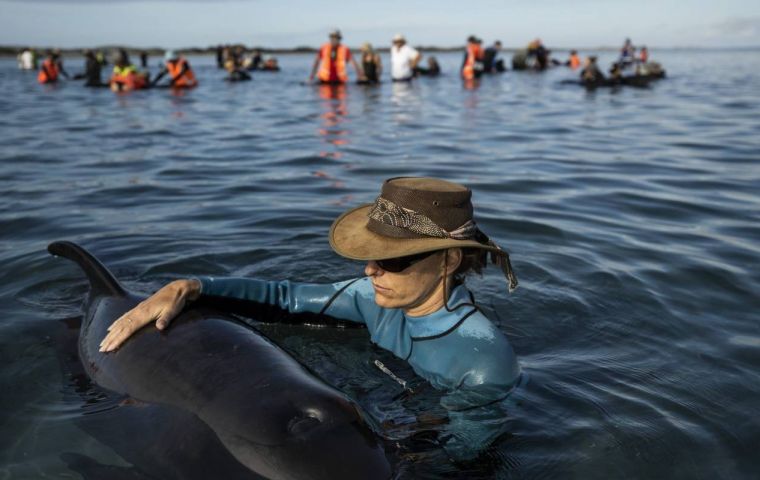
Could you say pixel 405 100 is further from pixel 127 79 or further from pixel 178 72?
pixel 127 79

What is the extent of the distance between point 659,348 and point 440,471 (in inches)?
91.9

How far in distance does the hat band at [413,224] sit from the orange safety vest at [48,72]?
1246 inches

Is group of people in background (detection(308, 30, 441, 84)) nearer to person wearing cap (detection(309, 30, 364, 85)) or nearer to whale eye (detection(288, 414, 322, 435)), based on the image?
person wearing cap (detection(309, 30, 364, 85))

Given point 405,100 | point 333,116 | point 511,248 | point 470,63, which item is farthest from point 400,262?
point 470,63

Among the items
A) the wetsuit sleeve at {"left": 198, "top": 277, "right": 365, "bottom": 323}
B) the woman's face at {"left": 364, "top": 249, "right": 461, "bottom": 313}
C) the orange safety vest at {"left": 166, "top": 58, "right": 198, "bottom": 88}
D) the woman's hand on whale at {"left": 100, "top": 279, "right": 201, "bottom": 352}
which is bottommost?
the wetsuit sleeve at {"left": 198, "top": 277, "right": 365, "bottom": 323}

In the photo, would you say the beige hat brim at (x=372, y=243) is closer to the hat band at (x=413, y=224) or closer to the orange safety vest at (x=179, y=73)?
the hat band at (x=413, y=224)

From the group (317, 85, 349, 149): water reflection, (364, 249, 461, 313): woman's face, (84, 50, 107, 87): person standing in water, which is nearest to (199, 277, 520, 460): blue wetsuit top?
(364, 249, 461, 313): woman's face

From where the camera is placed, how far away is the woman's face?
11.6ft

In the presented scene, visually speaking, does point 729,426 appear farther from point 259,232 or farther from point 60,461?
point 259,232

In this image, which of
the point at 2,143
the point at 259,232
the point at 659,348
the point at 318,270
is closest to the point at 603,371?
the point at 659,348

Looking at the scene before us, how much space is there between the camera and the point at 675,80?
31.7 m

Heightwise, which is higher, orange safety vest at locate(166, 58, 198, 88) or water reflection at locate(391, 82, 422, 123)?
orange safety vest at locate(166, 58, 198, 88)

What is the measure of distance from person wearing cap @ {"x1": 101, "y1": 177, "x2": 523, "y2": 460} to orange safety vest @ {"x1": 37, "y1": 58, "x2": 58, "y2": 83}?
102 ft

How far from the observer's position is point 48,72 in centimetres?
3119
